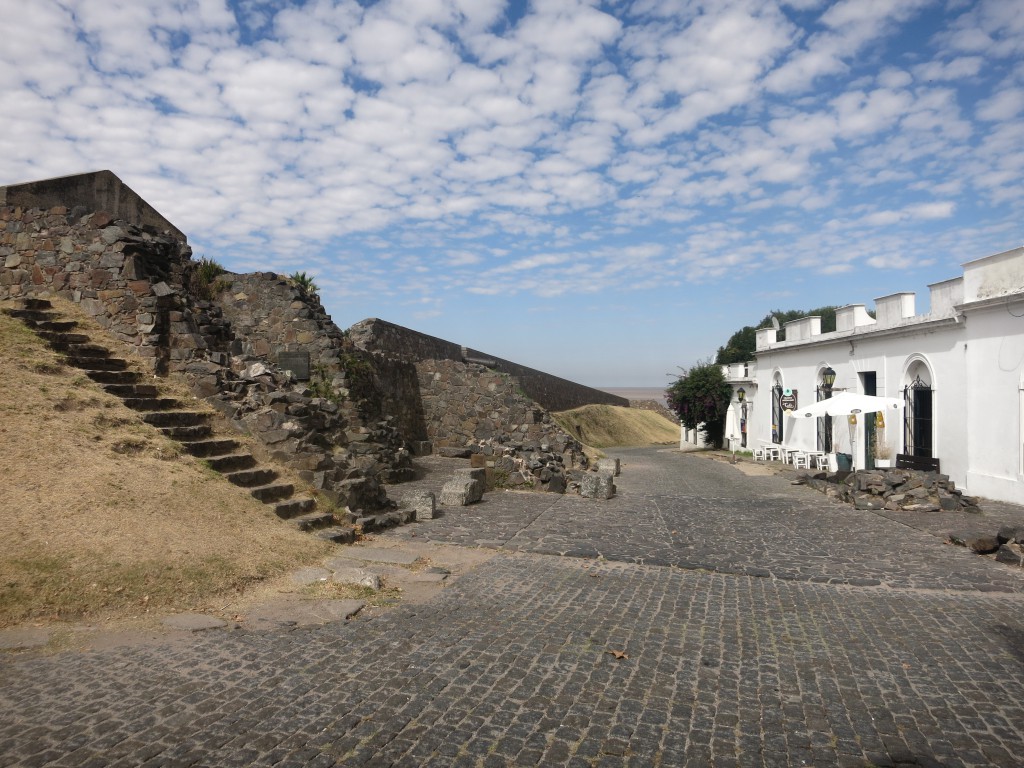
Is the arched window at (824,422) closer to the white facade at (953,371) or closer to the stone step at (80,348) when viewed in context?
the white facade at (953,371)

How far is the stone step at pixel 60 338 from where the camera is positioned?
9.06m

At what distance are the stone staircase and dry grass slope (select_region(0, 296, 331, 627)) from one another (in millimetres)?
262

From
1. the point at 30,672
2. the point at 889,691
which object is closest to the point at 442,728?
the point at 30,672

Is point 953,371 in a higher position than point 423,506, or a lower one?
higher

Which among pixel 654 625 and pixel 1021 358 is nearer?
pixel 654 625

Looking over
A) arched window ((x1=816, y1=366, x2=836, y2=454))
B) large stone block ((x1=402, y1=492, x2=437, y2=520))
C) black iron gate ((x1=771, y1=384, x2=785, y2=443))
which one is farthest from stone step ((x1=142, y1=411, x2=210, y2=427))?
black iron gate ((x1=771, y1=384, x2=785, y2=443))

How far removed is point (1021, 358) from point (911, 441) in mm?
4436

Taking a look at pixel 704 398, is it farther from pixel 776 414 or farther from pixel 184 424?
pixel 184 424

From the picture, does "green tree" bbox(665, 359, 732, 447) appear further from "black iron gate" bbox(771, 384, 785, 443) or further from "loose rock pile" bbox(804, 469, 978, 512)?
"loose rock pile" bbox(804, 469, 978, 512)

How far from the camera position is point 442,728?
3789 mm

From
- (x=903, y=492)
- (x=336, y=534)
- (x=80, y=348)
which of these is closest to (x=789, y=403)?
(x=903, y=492)

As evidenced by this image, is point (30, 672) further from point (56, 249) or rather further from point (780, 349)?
point (780, 349)

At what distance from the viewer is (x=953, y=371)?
599 inches

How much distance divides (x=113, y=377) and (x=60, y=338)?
1.11 m
